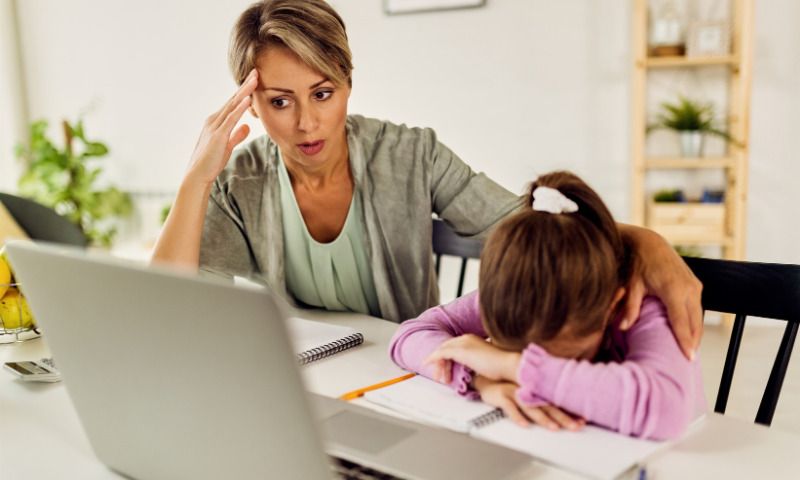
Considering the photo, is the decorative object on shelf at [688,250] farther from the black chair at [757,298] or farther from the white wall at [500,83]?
the black chair at [757,298]

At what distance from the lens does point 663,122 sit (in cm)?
325

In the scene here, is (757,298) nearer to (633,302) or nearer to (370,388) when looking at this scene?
(633,302)

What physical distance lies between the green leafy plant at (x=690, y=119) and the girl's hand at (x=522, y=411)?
102 inches

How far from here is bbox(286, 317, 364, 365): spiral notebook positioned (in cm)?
113

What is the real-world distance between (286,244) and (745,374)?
1.96 m

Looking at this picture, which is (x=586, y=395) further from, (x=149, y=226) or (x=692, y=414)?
(x=149, y=226)

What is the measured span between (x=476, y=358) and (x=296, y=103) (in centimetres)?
68

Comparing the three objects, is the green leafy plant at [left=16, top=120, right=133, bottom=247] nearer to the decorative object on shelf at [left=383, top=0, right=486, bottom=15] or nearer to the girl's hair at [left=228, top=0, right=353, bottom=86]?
the decorative object on shelf at [left=383, top=0, right=486, bottom=15]

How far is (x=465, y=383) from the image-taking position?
92 centimetres

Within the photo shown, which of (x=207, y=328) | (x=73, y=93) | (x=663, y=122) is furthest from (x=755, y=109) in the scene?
(x=73, y=93)

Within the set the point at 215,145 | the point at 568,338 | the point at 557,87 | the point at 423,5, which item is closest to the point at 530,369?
the point at 568,338

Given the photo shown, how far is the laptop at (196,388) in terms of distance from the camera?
577 millimetres

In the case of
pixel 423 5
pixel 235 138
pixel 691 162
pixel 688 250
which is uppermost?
pixel 423 5

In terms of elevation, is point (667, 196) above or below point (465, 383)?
below
